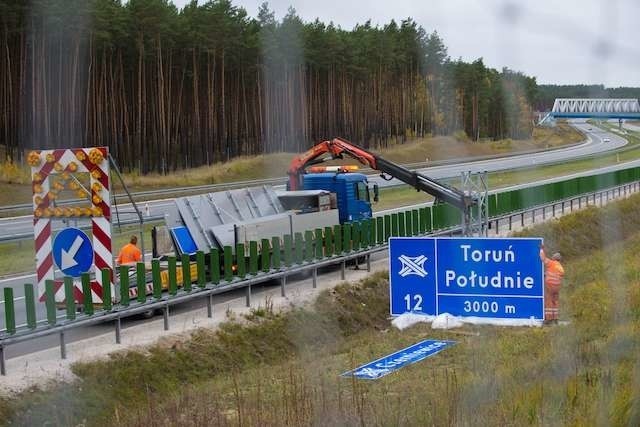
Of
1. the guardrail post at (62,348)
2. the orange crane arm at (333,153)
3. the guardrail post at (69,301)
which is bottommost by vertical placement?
the guardrail post at (62,348)

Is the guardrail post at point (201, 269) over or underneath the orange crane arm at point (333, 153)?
underneath

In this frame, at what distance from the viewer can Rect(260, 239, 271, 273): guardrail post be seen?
1591 cm

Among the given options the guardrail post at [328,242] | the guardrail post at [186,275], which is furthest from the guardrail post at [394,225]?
the guardrail post at [186,275]

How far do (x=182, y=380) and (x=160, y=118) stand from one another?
110 ft

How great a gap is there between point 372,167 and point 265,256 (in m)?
6.38

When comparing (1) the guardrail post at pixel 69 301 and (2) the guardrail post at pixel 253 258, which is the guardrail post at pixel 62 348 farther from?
(2) the guardrail post at pixel 253 258

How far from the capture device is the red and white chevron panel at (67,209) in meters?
11.6

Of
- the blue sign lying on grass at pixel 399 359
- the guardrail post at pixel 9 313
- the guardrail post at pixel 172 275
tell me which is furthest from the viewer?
the guardrail post at pixel 172 275

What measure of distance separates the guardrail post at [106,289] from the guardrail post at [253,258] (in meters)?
3.77

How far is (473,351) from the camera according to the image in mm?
10727

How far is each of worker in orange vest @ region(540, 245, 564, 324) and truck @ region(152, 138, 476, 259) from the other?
5077mm

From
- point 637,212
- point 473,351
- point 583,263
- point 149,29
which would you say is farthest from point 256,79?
point 473,351

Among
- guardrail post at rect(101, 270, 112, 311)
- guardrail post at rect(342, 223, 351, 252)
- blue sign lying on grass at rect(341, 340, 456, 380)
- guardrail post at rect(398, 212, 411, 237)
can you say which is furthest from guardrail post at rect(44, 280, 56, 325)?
guardrail post at rect(398, 212, 411, 237)

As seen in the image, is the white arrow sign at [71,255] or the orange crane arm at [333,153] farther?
the orange crane arm at [333,153]
